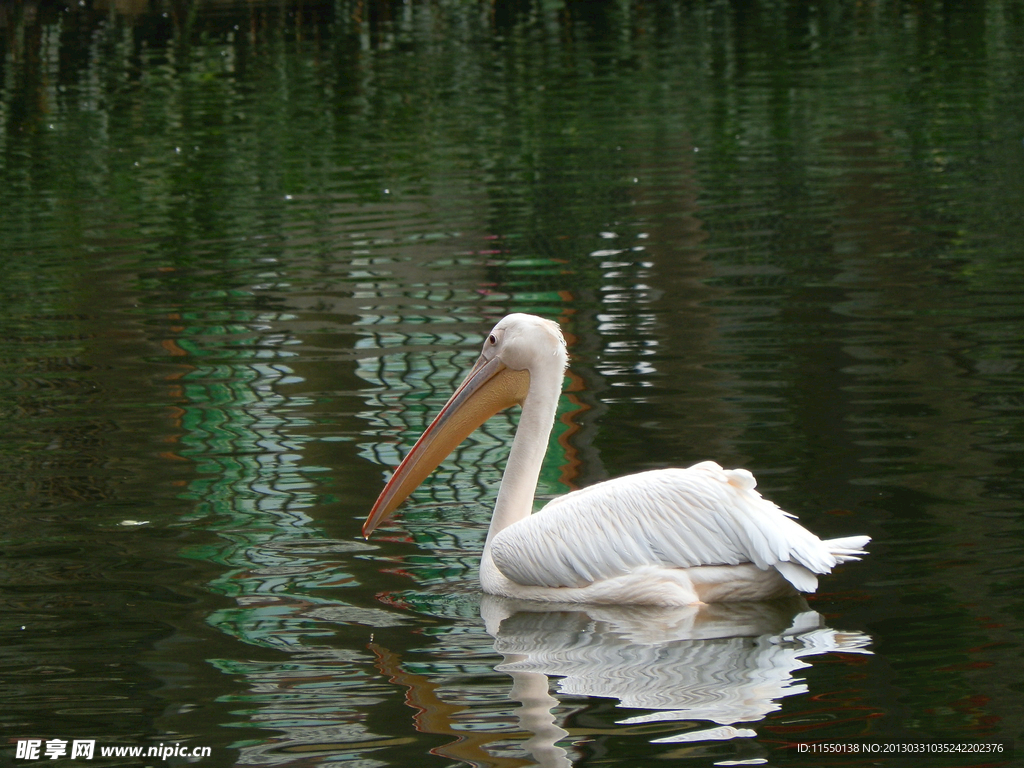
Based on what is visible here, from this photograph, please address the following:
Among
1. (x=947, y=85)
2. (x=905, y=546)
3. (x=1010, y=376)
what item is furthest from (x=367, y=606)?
(x=947, y=85)

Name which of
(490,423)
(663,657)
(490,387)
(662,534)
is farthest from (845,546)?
(490,423)

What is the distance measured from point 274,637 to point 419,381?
284 cm

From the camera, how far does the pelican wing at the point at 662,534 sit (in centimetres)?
408

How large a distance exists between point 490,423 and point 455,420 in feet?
5.19

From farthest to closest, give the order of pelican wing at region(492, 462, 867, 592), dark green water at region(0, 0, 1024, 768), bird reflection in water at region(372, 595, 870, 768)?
pelican wing at region(492, 462, 867, 592) < dark green water at region(0, 0, 1024, 768) < bird reflection in water at region(372, 595, 870, 768)

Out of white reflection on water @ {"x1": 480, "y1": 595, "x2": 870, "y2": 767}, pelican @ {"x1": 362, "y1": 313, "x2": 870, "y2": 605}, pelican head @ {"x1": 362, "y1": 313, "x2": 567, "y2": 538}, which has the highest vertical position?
pelican head @ {"x1": 362, "y1": 313, "x2": 567, "y2": 538}

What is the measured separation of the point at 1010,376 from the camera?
6516mm

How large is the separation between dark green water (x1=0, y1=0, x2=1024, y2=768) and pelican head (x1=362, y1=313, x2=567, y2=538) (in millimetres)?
228

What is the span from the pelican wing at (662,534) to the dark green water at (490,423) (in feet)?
0.52

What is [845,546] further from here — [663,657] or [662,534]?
[663,657]

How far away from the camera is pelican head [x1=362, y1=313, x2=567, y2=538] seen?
4.79 meters

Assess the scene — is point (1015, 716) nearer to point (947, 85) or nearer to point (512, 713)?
point (512, 713)

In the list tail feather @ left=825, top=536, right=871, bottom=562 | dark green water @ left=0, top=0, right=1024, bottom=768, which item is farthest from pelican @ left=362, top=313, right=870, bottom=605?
dark green water @ left=0, top=0, right=1024, bottom=768

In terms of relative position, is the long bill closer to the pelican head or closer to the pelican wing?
the pelican head
